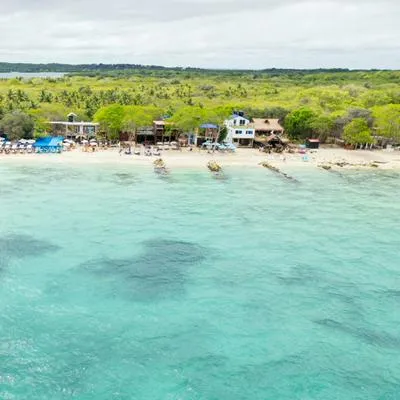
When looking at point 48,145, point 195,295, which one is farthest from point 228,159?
point 195,295

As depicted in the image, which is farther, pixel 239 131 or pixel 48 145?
pixel 239 131

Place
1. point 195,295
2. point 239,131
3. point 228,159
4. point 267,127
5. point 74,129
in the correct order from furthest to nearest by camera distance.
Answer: point 267,127
point 239,131
point 74,129
point 228,159
point 195,295

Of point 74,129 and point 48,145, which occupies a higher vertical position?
point 74,129

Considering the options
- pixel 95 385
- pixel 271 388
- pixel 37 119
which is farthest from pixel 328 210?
pixel 37 119

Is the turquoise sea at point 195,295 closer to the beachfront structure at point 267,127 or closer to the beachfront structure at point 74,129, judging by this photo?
the beachfront structure at point 74,129

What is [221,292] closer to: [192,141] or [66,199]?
[66,199]

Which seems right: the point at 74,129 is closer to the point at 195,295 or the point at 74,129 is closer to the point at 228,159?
the point at 228,159
